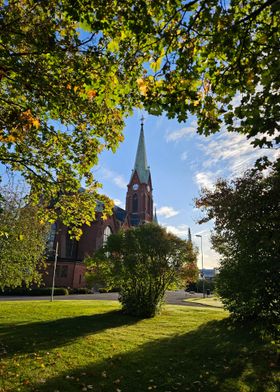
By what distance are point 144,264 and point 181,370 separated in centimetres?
1027

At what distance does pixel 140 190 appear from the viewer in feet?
270

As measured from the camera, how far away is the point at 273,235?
7.43 meters

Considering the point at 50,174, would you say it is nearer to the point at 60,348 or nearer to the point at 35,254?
the point at 60,348

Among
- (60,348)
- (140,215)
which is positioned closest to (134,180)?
(140,215)

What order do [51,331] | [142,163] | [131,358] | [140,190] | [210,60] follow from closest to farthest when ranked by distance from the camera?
1. [210,60]
2. [131,358]
3. [51,331]
4. [140,190]
5. [142,163]

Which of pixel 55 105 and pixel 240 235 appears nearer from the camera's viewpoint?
pixel 55 105

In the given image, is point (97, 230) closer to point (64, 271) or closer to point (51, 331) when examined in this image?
point (64, 271)

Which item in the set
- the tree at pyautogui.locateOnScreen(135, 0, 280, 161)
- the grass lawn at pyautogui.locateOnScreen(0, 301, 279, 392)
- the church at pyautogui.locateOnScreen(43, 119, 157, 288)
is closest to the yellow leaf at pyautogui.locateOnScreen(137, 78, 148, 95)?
the tree at pyautogui.locateOnScreen(135, 0, 280, 161)

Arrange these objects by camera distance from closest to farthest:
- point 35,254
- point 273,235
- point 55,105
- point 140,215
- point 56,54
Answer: point 56,54
point 55,105
point 273,235
point 35,254
point 140,215

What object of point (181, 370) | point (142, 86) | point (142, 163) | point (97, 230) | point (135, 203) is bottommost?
point (181, 370)

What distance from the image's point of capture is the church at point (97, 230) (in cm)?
5072

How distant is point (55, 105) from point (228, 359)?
8000mm

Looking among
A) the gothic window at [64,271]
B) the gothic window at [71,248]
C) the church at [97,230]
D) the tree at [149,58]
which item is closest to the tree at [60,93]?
the tree at [149,58]

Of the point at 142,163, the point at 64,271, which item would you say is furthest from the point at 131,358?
the point at 142,163
